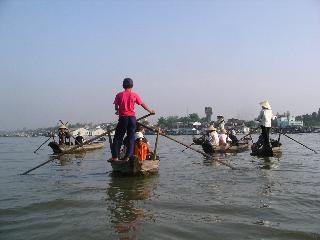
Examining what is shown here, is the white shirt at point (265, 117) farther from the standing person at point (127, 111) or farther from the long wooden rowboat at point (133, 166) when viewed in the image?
the standing person at point (127, 111)

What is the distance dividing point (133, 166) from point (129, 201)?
9.55 ft

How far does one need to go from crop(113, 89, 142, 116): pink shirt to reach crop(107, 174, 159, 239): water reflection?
1.79m

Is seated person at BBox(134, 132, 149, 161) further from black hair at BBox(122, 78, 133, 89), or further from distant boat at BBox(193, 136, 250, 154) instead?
distant boat at BBox(193, 136, 250, 154)

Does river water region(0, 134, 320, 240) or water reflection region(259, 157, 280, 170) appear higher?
water reflection region(259, 157, 280, 170)

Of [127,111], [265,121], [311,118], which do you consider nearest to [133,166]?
[127,111]

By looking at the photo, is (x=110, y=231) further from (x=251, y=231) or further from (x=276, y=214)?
(x=276, y=214)

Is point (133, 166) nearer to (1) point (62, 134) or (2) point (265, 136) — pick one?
(2) point (265, 136)

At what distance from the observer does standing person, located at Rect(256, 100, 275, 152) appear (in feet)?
57.1

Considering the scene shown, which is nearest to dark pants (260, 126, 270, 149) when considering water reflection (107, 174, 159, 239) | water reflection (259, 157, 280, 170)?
water reflection (259, 157, 280, 170)

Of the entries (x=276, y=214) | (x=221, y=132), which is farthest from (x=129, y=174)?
(x=221, y=132)

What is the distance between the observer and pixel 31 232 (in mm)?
5309

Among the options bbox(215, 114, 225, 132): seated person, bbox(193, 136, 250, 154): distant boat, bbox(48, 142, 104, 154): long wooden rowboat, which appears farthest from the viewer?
bbox(215, 114, 225, 132): seated person

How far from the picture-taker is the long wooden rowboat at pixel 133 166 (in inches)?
406

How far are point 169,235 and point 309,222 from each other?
7.20 feet
